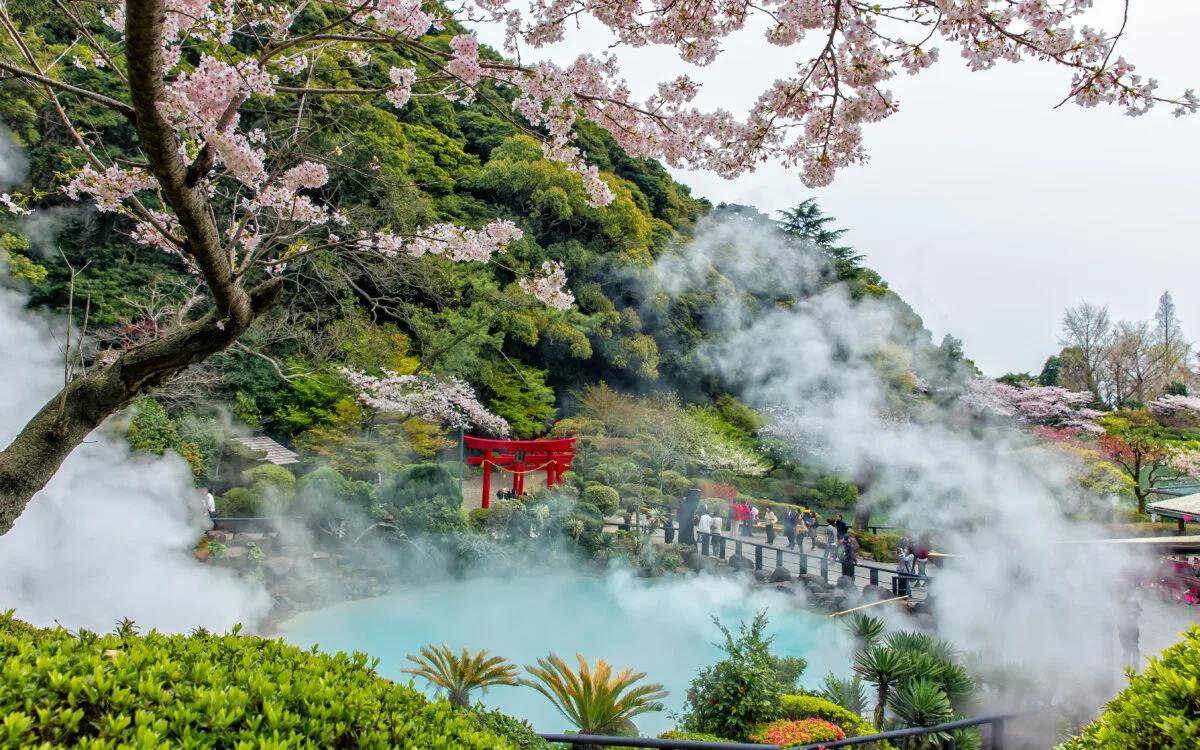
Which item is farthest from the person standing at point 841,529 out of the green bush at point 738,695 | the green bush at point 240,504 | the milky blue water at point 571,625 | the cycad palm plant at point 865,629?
the green bush at point 240,504

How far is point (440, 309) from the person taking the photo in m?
15.3

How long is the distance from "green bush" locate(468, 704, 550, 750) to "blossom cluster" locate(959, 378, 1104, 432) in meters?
21.0

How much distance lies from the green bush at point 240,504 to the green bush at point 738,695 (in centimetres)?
832

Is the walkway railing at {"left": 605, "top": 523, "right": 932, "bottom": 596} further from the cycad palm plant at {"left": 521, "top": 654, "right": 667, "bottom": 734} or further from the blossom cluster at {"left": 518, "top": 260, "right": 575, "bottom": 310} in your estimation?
the blossom cluster at {"left": 518, "top": 260, "right": 575, "bottom": 310}

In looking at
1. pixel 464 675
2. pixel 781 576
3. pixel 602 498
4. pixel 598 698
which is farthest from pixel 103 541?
pixel 781 576

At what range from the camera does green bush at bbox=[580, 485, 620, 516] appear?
13.2m

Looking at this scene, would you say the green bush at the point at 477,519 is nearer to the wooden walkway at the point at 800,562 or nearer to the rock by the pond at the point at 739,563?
the wooden walkway at the point at 800,562

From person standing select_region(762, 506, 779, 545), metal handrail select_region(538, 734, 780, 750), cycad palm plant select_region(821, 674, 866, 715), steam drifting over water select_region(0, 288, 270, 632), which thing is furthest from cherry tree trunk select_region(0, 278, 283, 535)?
person standing select_region(762, 506, 779, 545)

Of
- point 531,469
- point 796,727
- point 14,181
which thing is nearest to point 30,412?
point 14,181

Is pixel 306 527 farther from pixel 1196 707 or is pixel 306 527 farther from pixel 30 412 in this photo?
pixel 1196 707

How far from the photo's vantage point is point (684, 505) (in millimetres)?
13477

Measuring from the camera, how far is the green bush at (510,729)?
104 inches

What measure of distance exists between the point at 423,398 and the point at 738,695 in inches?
354

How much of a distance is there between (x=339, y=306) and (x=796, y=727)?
42.9ft
